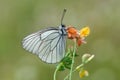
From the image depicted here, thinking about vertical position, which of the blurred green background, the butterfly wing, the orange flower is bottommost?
the blurred green background

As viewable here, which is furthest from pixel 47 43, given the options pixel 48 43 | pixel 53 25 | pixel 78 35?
pixel 53 25

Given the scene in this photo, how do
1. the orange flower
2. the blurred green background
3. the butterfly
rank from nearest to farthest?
the orange flower, the butterfly, the blurred green background

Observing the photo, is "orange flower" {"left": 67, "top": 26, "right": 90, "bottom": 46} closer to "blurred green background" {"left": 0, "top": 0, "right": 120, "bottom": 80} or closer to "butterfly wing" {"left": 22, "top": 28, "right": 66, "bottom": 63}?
"butterfly wing" {"left": 22, "top": 28, "right": 66, "bottom": 63}

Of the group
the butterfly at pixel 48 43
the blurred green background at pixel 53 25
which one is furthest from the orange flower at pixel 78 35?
the blurred green background at pixel 53 25

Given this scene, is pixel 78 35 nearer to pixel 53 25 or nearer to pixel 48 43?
pixel 48 43

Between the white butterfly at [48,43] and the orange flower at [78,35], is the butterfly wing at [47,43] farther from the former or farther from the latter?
the orange flower at [78,35]

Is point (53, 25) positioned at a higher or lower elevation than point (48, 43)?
lower

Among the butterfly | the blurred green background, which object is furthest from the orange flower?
the blurred green background

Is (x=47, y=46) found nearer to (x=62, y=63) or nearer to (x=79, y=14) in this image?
(x=62, y=63)
